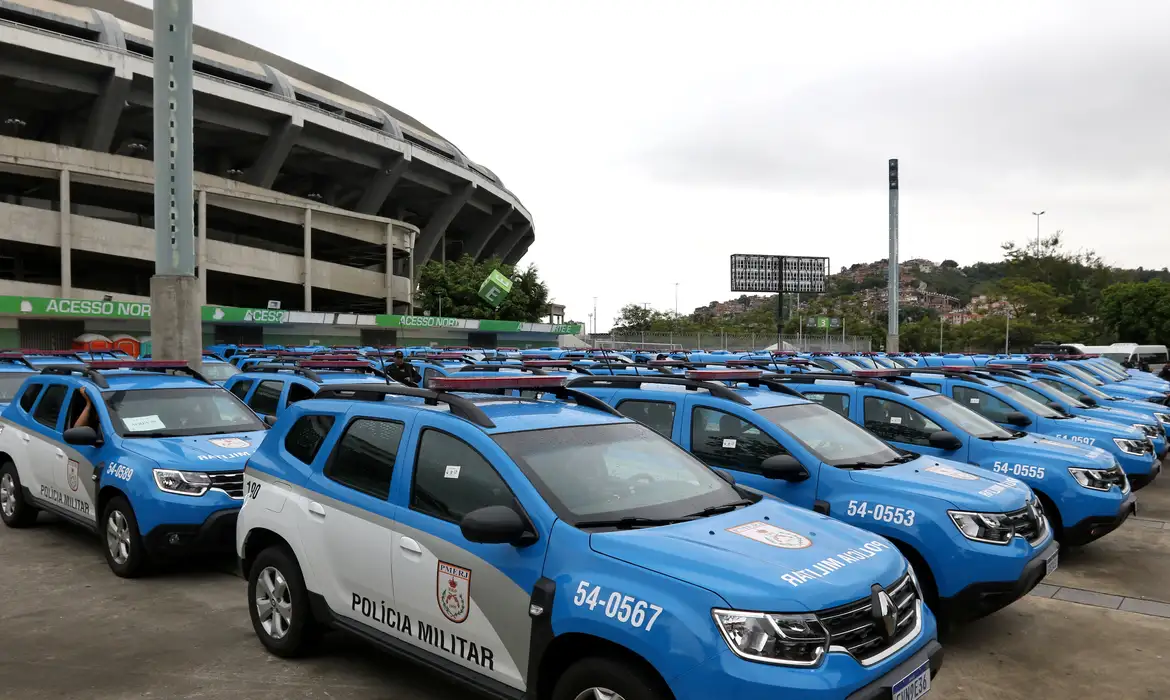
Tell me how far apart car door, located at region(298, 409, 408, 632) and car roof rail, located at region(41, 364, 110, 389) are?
4.22 meters

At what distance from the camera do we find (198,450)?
287 inches

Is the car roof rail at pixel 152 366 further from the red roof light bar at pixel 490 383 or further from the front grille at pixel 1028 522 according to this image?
the front grille at pixel 1028 522

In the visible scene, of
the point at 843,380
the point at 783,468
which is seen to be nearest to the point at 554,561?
the point at 783,468

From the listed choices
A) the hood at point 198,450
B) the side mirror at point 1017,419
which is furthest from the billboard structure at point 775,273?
the hood at point 198,450

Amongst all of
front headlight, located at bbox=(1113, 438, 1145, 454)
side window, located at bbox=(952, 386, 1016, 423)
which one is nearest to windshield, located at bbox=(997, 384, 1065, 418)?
side window, located at bbox=(952, 386, 1016, 423)

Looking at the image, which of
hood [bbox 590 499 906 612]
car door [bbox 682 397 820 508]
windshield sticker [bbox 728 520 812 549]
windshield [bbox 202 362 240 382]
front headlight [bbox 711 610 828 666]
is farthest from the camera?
windshield [bbox 202 362 240 382]

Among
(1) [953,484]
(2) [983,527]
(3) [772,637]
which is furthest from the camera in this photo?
(1) [953,484]

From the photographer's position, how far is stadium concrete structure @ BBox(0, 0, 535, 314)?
38.0m

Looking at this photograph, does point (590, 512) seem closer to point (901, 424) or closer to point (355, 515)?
point (355, 515)

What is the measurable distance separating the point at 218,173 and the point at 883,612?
5217cm

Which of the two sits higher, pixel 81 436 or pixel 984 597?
pixel 81 436

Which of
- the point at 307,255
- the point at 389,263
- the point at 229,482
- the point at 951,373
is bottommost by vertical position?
the point at 229,482

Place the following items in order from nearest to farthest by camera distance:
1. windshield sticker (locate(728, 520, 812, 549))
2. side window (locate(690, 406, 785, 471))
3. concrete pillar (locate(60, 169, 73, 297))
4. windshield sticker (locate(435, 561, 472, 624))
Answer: windshield sticker (locate(728, 520, 812, 549))
windshield sticker (locate(435, 561, 472, 624))
side window (locate(690, 406, 785, 471))
concrete pillar (locate(60, 169, 73, 297))

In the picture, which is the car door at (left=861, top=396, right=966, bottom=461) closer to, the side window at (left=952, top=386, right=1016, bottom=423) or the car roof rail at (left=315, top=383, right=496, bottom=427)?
the side window at (left=952, top=386, right=1016, bottom=423)
